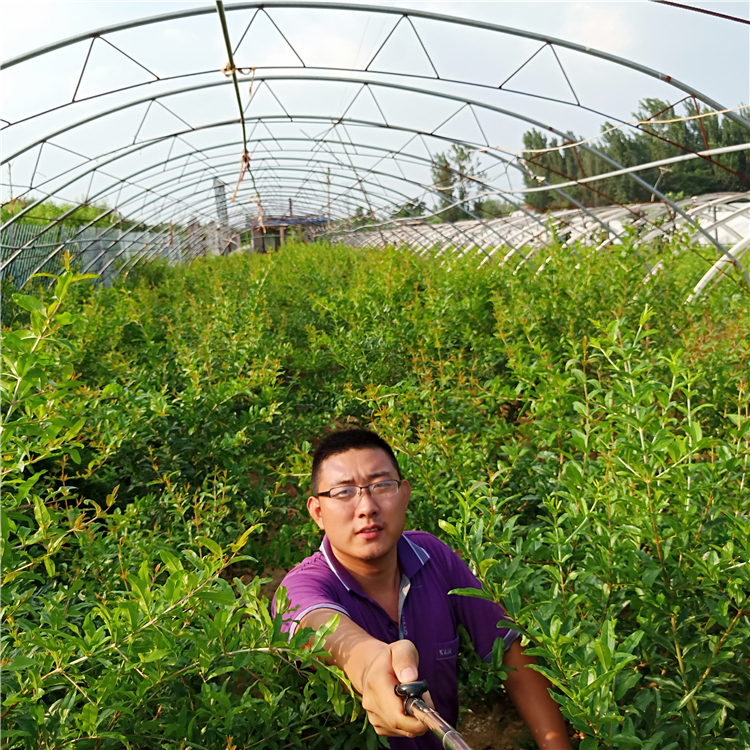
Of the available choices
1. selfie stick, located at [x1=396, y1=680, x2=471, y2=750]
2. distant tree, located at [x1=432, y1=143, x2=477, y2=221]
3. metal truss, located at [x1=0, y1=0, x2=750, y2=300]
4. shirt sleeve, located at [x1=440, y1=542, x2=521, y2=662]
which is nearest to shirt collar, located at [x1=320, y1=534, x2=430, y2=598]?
shirt sleeve, located at [x1=440, y1=542, x2=521, y2=662]

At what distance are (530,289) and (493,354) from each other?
0.78m

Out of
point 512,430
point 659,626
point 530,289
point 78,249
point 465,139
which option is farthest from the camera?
point 78,249

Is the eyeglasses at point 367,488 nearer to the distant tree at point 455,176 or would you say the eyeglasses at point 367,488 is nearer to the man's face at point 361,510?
the man's face at point 361,510

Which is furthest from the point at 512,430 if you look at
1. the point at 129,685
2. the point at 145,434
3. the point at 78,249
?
the point at 78,249

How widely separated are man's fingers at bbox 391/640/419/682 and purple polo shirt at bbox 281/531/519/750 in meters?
0.40

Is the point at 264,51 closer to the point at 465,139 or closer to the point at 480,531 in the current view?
the point at 465,139

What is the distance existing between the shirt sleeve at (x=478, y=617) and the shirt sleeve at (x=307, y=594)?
1.28ft

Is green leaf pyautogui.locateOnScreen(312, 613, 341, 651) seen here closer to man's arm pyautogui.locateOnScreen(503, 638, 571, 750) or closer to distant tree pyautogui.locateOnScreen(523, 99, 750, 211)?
man's arm pyautogui.locateOnScreen(503, 638, 571, 750)

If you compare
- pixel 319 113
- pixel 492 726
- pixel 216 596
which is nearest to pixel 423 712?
pixel 216 596

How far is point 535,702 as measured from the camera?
1793 millimetres

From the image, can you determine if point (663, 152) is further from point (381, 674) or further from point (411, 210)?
point (381, 674)

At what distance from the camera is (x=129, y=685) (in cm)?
139

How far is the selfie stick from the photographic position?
3.79ft

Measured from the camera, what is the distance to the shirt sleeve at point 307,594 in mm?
1691
